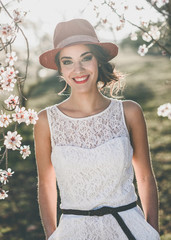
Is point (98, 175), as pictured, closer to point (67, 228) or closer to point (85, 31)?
point (67, 228)

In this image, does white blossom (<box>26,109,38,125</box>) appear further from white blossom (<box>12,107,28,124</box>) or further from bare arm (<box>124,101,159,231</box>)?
bare arm (<box>124,101,159,231</box>)

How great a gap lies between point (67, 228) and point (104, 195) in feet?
0.94

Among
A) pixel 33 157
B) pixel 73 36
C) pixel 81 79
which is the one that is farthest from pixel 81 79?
pixel 33 157

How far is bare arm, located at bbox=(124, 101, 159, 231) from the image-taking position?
243 centimetres

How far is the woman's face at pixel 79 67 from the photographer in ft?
7.63

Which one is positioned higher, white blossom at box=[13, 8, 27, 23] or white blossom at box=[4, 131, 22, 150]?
white blossom at box=[13, 8, 27, 23]

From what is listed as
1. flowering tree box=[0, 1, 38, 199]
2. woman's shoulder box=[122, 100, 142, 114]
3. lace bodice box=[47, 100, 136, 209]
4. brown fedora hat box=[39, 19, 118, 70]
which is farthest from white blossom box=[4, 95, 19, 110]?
woman's shoulder box=[122, 100, 142, 114]

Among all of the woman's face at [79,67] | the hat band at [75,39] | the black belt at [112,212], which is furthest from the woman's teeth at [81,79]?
the black belt at [112,212]

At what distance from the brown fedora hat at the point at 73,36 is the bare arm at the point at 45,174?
45 centimetres

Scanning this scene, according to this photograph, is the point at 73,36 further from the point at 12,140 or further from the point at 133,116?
the point at 12,140

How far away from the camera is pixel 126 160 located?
2252mm

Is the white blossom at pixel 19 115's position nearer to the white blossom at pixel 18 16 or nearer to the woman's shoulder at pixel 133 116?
the white blossom at pixel 18 16

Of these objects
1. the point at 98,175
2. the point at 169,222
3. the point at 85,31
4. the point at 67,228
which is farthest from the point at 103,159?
the point at 169,222

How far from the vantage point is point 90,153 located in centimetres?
222
